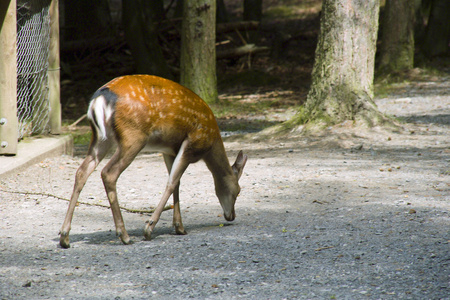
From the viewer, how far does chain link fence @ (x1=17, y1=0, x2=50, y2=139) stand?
24.8 ft

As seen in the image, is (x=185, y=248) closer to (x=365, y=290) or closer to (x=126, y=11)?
(x=365, y=290)

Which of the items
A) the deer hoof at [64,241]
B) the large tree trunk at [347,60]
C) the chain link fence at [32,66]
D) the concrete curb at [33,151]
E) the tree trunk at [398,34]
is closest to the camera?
the deer hoof at [64,241]

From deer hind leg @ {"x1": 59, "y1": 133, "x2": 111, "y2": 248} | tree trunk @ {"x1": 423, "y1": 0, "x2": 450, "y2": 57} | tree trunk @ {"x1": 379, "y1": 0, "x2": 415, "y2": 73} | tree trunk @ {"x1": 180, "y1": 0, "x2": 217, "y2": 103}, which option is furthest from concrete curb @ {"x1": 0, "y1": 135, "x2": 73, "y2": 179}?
tree trunk @ {"x1": 423, "y1": 0, "x2": 450, "y2": 57}

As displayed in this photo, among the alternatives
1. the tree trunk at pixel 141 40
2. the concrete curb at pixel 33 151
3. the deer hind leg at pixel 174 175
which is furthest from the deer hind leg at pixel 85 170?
the tree trunk at pixel 141 40

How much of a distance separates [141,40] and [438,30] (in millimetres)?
8613

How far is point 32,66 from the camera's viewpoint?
788 cm

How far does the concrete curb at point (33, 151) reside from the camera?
6.71 m

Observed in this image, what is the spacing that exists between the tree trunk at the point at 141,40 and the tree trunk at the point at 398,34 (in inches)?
226

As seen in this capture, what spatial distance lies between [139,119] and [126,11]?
11.5m

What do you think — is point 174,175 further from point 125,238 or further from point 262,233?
point 262,233

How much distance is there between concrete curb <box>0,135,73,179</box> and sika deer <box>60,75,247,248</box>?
239cm

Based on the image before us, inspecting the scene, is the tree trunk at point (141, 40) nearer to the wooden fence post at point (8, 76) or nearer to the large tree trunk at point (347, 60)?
the large tree trunk at point (347, 60)

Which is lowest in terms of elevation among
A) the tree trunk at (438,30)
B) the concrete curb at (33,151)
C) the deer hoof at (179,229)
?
the deer hoof at (179,229)

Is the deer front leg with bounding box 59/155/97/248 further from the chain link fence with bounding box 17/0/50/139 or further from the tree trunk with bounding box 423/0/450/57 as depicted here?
the tree trunk with bounding box 423/0/450/57
